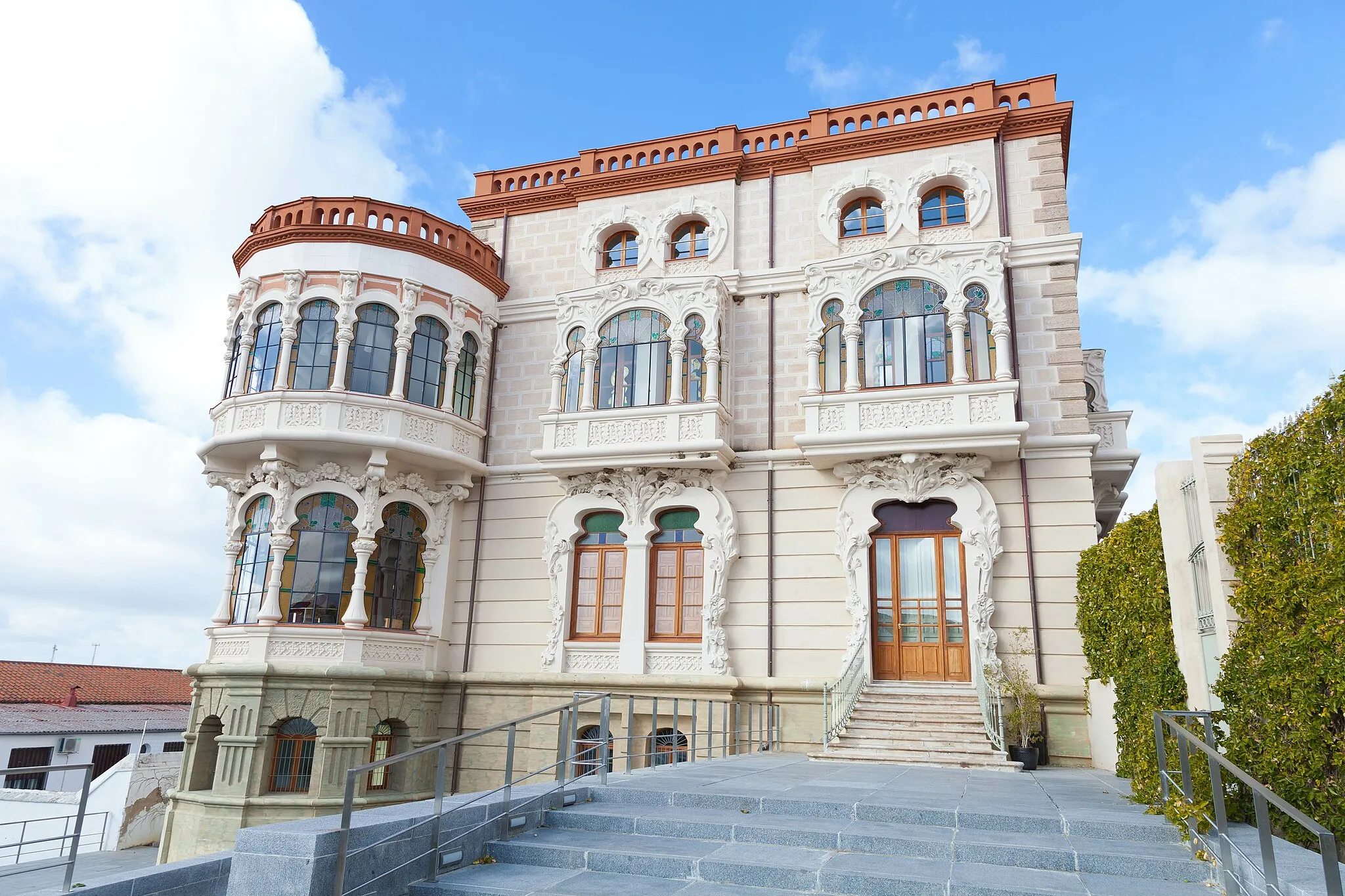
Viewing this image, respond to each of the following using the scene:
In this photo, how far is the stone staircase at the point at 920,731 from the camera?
38.4 ft

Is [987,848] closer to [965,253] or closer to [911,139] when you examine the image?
[965,253]

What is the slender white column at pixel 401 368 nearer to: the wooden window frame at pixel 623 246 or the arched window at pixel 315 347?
the arched window at pixel 315 347

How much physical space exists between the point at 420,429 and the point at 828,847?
1147 cm

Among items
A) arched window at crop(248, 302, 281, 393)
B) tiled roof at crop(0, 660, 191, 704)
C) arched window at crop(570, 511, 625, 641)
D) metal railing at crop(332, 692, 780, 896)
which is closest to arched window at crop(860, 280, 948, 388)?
arched window at crop(570, 511, 625, 641)

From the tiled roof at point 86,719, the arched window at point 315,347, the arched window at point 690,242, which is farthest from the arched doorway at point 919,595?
the tiled roof at point 86,719

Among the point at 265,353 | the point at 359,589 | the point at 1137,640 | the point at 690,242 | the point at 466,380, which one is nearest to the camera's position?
the point at 1137,640

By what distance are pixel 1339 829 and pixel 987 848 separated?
218 centimetres

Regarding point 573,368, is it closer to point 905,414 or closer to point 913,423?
point 905,414

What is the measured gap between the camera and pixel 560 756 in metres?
7.93

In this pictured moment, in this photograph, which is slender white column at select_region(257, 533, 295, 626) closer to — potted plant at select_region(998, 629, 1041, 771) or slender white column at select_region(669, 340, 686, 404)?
slender white column at select_region(669, 340, 686, 404)

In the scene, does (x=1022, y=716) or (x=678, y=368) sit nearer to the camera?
(x=1022, y=716)

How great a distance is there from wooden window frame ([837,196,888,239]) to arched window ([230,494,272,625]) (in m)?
11.4

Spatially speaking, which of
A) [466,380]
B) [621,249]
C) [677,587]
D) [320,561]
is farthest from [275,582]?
[621,249]

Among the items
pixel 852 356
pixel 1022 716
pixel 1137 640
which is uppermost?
pixel 852 356
